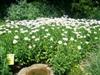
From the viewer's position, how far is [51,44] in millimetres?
8156

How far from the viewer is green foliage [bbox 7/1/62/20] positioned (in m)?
12.4

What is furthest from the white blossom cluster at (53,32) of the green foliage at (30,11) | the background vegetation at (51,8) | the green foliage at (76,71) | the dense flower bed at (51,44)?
the background vegetation at (51,8)

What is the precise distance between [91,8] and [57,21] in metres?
3.69

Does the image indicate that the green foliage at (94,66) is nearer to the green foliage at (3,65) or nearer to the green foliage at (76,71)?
the green foliage at (76,71)

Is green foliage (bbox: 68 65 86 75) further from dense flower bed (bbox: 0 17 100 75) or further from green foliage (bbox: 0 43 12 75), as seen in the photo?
green foliage (bbox: 0 43 12 75)

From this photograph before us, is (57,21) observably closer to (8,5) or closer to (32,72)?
(32,72)

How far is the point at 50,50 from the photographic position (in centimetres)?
802

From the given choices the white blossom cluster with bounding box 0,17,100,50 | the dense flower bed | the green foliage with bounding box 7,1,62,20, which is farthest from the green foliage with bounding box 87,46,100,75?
the green foliage with bounding box 7,1,62,20

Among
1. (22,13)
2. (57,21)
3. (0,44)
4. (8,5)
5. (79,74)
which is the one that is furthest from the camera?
(8,5)

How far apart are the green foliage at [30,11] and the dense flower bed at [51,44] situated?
3343mm

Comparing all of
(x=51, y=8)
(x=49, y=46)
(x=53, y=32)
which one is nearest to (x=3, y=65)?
(x=49, y=46)

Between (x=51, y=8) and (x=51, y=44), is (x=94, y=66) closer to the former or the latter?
(x=51, y=44)

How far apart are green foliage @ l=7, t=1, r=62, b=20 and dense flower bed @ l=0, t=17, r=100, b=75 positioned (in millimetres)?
3343

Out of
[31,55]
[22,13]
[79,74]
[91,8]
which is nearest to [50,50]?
[31,55]
